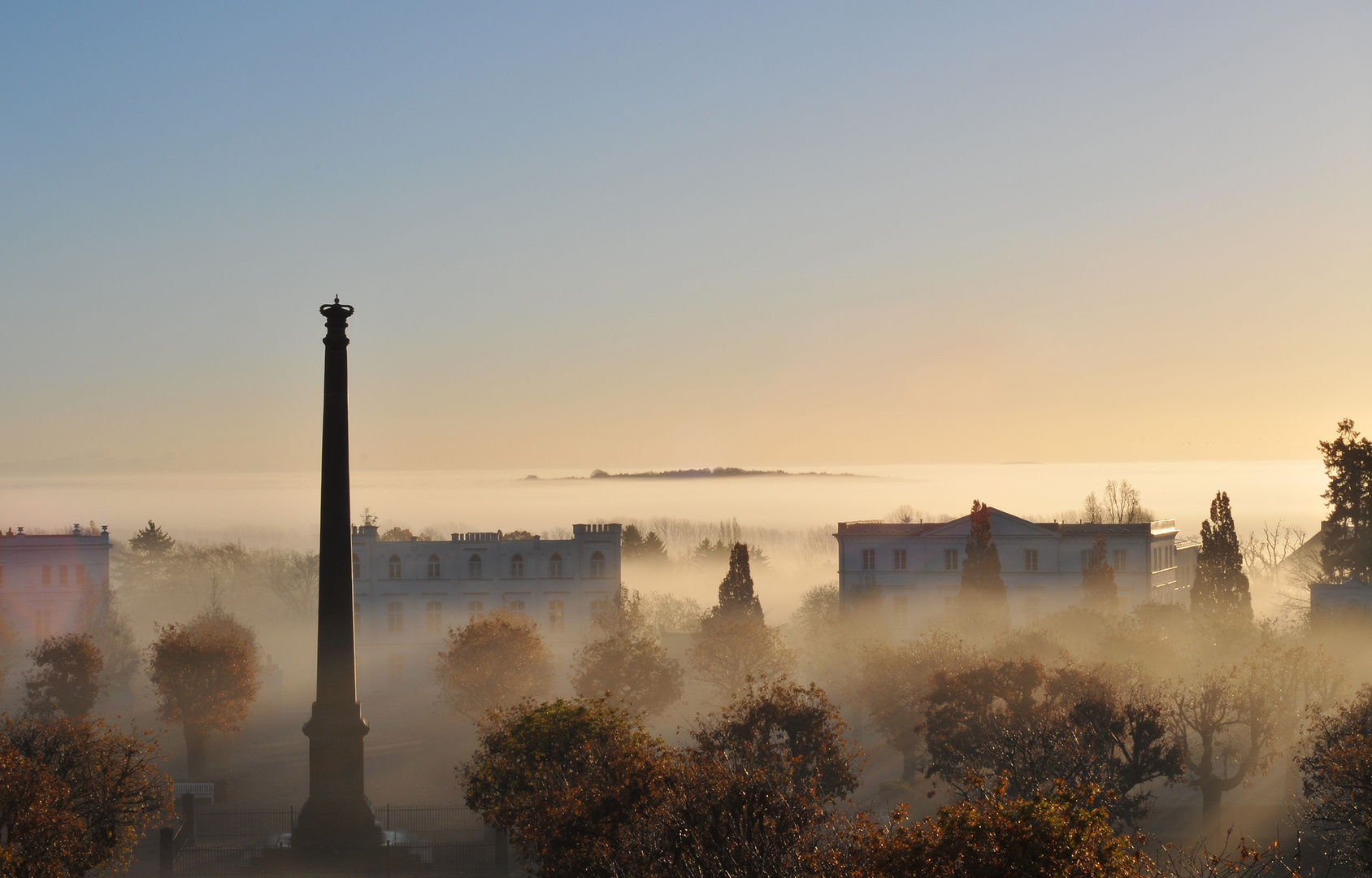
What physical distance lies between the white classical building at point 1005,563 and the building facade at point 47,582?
185 ft

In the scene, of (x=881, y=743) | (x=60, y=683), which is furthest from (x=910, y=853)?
(x=60, y=683)

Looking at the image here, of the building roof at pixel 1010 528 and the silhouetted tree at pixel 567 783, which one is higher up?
the building roof at pixel 1010 528

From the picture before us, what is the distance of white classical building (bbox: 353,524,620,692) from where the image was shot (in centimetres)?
8225

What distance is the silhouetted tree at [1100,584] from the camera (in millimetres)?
74125

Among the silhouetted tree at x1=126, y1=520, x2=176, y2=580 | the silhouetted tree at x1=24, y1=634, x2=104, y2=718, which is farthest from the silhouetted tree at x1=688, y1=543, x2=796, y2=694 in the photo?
the silhouetted tree at x1=126, y1=520, x2=176, y2=580

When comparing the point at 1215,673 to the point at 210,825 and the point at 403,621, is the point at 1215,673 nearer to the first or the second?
the point at 210,825

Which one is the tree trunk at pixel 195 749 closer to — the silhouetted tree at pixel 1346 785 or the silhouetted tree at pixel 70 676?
the silhouetted tree at pixel 70 676

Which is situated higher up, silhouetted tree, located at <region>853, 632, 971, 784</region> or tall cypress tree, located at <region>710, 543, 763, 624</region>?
tall cypress tree, located at <region>710, 543, 763, 624</region>

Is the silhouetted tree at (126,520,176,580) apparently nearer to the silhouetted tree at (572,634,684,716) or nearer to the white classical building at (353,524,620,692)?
the white classical building at (353,524,620,692)

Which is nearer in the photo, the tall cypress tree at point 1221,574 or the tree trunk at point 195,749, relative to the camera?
the tree trunk at point 195,749

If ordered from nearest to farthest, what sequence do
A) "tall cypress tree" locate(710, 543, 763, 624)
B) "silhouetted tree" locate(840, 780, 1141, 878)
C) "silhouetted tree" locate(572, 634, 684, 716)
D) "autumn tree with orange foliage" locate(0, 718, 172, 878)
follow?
1. "silhouetted tree" locate(840, 780, 1141, 878)
2. "autumn tree with orange foliage" locate(0, 718, 172, 878)
3. "silhouetted tree" locate(572, 634, 684, 716)
4. "tall cypress tree" locate(710, 543, 763, 624)

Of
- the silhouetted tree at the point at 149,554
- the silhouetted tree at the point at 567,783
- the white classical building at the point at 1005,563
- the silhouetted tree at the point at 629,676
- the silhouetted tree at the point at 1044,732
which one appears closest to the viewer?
the silhouetted tree at the point at 567,783

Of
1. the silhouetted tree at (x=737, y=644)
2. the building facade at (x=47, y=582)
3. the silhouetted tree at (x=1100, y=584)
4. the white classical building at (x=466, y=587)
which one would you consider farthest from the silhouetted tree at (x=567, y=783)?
the building facade at (x=47, y=582)

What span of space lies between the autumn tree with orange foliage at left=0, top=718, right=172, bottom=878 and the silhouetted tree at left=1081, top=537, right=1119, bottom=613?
59.3 metres
